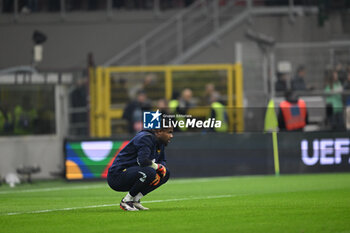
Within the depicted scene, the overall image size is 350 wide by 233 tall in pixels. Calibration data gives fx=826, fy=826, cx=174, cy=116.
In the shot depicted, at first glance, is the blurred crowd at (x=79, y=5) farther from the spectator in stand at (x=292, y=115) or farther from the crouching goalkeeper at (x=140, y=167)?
the crouching goalkeeper at (x=140, y=167)

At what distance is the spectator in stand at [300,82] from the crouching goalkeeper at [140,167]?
12.3 m

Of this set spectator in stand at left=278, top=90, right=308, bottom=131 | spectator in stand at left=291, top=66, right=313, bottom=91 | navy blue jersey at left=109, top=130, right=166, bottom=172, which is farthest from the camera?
spectator in stand at left=291, top=66, right=313, bottom=91

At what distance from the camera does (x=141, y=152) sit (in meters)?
11.1

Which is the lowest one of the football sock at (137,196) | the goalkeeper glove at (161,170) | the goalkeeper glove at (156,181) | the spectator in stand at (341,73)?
the football sock at (137,196)

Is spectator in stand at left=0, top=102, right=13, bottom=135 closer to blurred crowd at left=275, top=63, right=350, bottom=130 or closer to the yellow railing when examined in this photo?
the yellow railing

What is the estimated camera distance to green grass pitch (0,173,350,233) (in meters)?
9.66

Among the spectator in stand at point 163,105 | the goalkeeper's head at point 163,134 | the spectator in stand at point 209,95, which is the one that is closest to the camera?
the goalkeeper's head at point 163,134

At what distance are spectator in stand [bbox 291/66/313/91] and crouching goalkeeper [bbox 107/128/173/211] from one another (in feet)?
40.2

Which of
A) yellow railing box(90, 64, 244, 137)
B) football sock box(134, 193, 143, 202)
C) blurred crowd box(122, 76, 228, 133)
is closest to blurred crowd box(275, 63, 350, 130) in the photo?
yellow railing box(90, 64, 244, 137)

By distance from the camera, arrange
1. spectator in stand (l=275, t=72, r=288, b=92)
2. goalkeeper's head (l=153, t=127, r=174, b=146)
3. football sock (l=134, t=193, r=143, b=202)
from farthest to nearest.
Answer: spectator in stand (l=275, t=72, r=288, b=92)
football sock (l=134, t=193, r=143, b=202)
goalkeeper's head (l=153, t=127, r=174, b=146)

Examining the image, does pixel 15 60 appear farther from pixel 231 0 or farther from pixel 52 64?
pixel 231 0

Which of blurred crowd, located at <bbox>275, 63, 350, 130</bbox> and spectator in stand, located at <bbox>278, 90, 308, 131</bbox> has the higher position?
blurred crowd, located at <bbox>275, 63, 350, 130</bbox>

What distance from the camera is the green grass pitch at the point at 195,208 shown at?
9.66 m

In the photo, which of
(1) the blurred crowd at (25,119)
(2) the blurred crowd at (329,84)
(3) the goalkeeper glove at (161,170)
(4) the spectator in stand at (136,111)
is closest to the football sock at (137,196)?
(3) the goalkeeper glove at (161,170)
